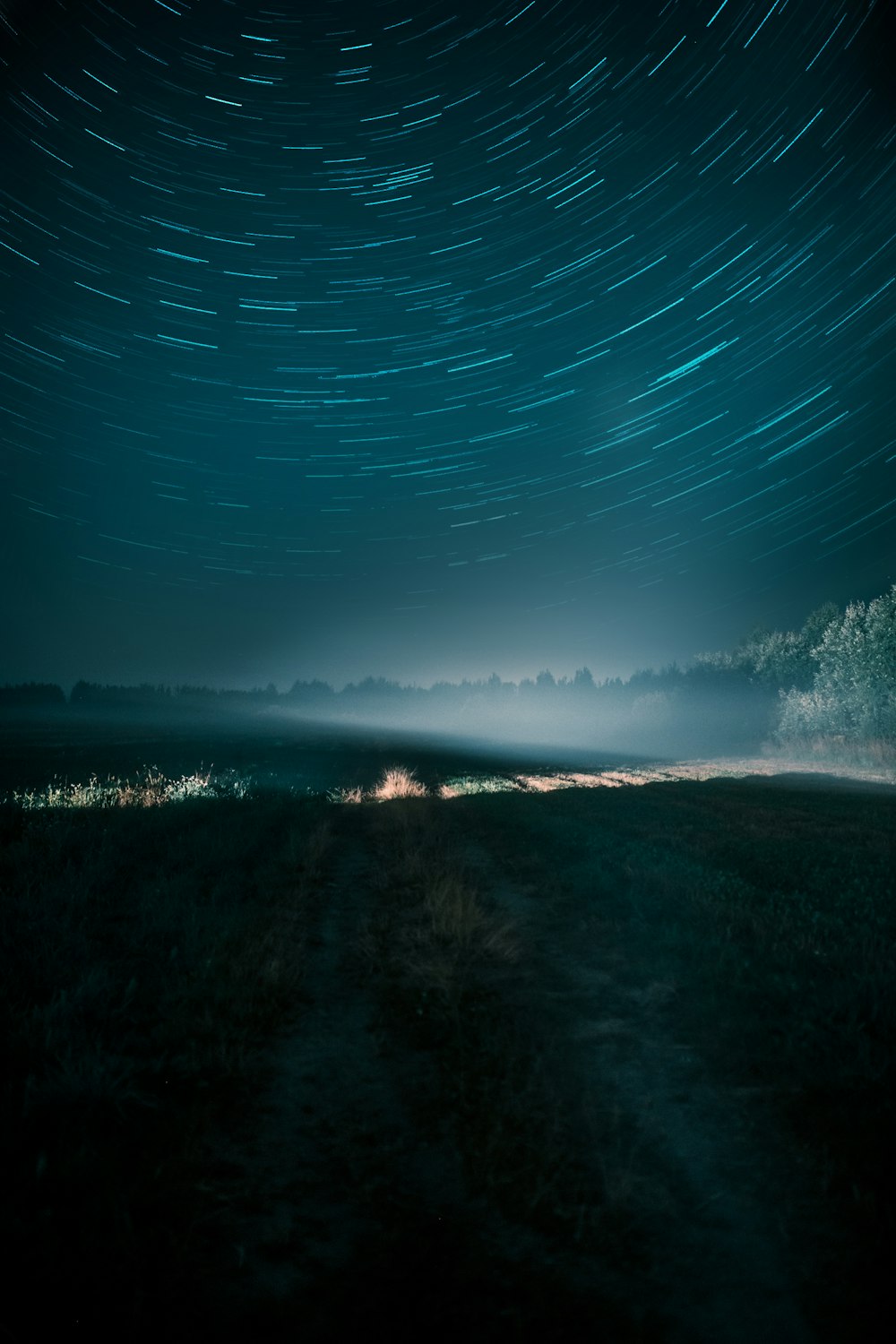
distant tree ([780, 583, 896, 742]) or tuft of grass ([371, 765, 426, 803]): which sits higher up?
distant tree ([780, 583, 896, 742])

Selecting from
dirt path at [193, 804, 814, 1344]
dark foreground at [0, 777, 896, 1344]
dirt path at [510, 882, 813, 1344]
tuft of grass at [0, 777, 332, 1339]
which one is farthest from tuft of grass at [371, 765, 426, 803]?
dirt path at [193, 804, 814, 1344]

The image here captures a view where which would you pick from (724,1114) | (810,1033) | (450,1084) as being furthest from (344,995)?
(810,1033)

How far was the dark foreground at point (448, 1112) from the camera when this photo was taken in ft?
10.6

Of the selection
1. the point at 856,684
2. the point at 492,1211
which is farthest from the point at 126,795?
the point at 856,684

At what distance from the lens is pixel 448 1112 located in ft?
16.1

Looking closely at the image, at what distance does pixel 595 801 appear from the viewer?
23.7m

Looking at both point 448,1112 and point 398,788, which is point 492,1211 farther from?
point 398,788

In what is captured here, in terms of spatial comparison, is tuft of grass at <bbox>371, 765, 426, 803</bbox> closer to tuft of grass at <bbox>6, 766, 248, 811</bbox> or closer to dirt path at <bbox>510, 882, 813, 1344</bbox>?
tuft of grass at <bbox>6, 766, 248, 811</bbox>

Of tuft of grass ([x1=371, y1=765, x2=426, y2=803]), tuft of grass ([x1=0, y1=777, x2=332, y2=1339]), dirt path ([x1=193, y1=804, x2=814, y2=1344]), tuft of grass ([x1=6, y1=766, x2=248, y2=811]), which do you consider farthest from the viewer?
tuft of grass ([x1=371, y1=765, x2=426, y2=803])

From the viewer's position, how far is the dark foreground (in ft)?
10.6

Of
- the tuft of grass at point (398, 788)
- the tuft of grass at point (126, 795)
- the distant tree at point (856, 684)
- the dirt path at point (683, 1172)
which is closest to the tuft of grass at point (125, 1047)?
the dirt path at point (683, 1172)

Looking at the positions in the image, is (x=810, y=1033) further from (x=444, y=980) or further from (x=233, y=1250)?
(x=233, y=1250)

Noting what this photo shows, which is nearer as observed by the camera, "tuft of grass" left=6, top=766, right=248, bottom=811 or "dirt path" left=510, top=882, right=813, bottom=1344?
"dirt path" left=510, top=882, right=813, bottom=1344

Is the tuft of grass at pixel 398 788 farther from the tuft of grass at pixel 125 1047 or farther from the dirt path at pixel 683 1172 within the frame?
the dirt path at pixel 683 1172
